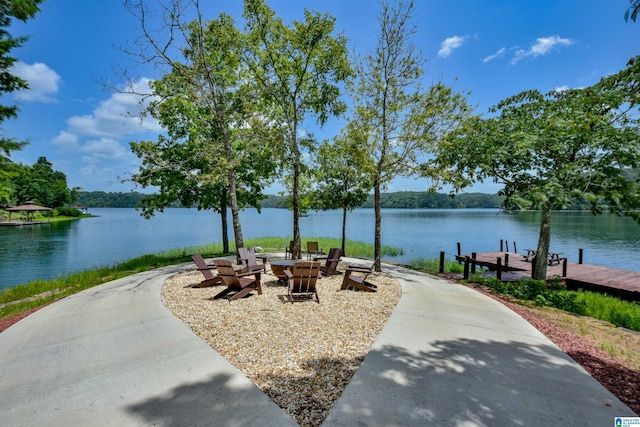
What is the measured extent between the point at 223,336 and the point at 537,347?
5422 mm

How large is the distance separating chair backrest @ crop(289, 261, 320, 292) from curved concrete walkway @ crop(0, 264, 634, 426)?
2.36m

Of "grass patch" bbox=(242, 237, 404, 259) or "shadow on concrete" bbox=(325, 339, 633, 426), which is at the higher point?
"shadow on concrete" bbox=(325, 339, 633, 426)

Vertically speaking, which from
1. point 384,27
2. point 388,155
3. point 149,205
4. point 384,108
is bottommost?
point 149,205

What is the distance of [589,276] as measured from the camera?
1216 centimetres

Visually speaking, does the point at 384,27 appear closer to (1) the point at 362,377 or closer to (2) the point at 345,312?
(2) the point at 345,312

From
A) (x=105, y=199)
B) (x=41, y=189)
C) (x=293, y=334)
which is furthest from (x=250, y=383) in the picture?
(x=105, y=199)

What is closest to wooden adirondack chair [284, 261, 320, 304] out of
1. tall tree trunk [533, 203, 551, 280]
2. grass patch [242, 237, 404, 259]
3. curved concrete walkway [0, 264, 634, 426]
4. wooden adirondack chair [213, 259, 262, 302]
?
wooden adirondack chair [213, 259, 262, 302]

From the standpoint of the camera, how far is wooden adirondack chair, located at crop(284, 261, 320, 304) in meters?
7.42

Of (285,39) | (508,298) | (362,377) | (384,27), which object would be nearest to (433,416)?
(362,377)

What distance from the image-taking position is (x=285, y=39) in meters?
12.4

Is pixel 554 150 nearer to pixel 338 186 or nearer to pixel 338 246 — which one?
pixel 338 186

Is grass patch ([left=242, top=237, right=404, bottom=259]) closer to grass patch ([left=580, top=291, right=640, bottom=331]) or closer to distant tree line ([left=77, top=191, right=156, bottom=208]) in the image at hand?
grass patch ([left=580, top=291, right=640, bottom=331])

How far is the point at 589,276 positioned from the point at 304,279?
12452mm

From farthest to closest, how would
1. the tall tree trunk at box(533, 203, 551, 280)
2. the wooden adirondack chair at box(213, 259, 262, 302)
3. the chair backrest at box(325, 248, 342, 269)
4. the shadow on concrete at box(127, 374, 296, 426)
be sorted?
the chair backrest at box(325, 248, 342, 269) < the tall tree trunk at box(533, 203, 551, 280) < the wooden adirondack chair at box(213, 259, 262, 302) < the shadow on concrete at box(127, 374, 296, 426)
